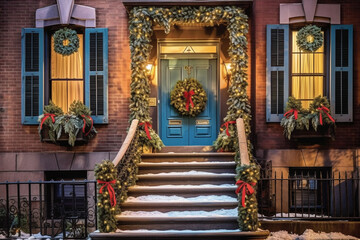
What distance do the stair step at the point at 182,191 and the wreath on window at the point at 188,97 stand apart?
9.88 ft

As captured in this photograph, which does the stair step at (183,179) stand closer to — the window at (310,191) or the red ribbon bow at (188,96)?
the window at (310,191)

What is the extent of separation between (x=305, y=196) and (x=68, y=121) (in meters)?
5.50

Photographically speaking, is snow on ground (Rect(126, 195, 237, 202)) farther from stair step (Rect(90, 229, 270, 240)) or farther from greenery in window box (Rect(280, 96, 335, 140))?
greenery in window box (Rect(280, 96, 335, 140))

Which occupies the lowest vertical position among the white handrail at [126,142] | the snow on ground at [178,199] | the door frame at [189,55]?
the snow on ground at [178,199]

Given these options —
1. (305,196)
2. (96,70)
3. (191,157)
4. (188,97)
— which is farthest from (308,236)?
(96,70)

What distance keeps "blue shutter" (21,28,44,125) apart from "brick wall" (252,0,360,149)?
481 cm

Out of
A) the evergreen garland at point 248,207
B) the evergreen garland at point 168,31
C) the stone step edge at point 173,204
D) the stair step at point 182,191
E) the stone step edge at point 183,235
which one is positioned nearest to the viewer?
the stone step edge at point 183,235

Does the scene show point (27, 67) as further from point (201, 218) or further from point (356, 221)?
point (356, 221)

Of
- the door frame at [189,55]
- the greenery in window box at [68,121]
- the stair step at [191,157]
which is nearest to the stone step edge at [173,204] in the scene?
the stair step at [191,157]

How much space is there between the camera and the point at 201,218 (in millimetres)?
7055

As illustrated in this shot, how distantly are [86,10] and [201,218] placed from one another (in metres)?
5.44

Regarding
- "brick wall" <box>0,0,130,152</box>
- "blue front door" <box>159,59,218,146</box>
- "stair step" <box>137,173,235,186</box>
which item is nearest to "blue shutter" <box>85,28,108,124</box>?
"brick wall" <box>0,0,130,152</box>

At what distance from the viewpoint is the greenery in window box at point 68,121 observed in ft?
29.8

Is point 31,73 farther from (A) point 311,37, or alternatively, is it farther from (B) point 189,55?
(A) point 311,37
